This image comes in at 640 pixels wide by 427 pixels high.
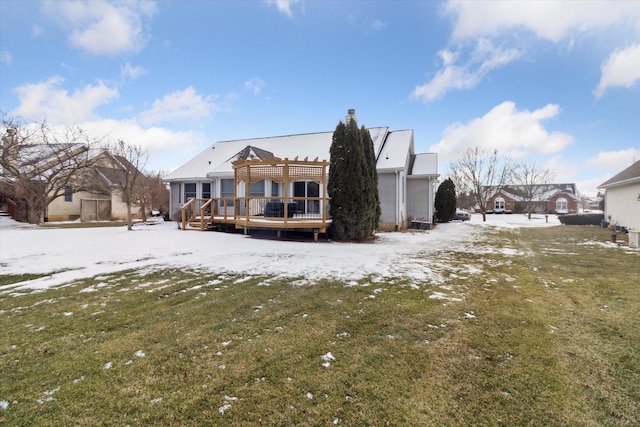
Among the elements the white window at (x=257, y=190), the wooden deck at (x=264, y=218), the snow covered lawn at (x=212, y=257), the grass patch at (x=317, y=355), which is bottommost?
the grass patch at (x=317, y=355)

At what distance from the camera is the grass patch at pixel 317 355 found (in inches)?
85.9

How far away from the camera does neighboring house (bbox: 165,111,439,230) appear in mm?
15680

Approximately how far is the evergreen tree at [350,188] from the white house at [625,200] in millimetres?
13511

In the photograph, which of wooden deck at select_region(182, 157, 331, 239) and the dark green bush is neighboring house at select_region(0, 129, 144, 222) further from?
the dark green bush

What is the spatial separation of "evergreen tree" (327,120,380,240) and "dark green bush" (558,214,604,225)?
73.3ft

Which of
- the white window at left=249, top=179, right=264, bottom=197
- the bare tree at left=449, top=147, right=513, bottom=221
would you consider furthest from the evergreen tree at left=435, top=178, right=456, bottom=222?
the white window at left=249, top=179, right=264, bottom=197

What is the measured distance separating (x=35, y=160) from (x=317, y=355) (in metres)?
25.0

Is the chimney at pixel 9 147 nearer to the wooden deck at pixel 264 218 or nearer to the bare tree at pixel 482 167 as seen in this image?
the wooden deck at pixel 264 218

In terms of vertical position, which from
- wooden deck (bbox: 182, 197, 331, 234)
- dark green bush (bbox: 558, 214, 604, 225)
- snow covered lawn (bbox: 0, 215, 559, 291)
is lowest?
snow covered lawn (bbox: 0, 215, 559, 291)

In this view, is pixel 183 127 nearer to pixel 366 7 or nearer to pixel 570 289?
pixel 366 7

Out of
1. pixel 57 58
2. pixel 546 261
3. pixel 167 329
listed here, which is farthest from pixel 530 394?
pixel 57 58

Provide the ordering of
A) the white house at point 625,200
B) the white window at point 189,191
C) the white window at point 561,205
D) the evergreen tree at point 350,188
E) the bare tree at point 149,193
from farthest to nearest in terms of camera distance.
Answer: the white window at point 561,205 → the bare tree at point 149,193 → the white window at point 189,191 → the white house at point 625,200 → the evergreen tree at point 350,188

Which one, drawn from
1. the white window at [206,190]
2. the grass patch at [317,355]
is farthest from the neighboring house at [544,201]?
the grass patch at [317,355]

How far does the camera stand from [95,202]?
25.2 meters
